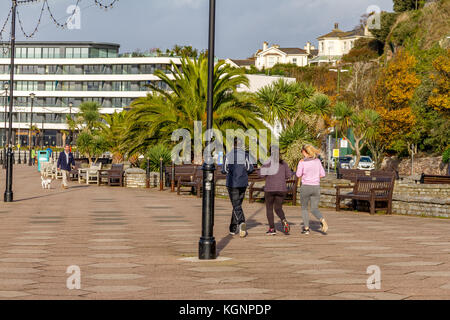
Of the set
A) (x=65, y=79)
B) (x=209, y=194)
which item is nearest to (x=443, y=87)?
(x=209, y=194)

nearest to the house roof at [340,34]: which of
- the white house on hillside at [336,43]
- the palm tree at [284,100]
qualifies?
the white house on hillside at [336,43]

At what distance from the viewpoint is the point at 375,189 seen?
1712 cm

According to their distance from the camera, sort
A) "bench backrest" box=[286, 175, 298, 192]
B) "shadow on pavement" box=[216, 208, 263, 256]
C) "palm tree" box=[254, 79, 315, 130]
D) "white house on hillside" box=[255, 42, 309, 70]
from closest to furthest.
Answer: "shadow on pavement" box=[216, 208, 263, 256], "bench backrest" box=[286, 175, 298, 192], "palm tree" box=[254, 79, 315, 130], "white house on hillside" box=[255, 42, 309, 70]

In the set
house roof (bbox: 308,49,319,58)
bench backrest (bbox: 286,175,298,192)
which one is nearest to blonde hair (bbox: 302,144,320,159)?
bench backrest (bbox: 286,175,298,192)

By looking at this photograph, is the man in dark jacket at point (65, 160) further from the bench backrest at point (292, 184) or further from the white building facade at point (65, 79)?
the white building facade at point (65, 79)

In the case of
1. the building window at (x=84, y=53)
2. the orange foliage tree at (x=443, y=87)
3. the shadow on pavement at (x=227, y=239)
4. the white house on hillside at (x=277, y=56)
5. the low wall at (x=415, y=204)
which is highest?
the white house on hillside at (x=277, y=56)

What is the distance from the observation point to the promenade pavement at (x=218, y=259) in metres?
7.17

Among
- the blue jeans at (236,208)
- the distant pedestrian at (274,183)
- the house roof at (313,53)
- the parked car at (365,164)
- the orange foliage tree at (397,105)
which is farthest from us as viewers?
the house roof at (313,53)

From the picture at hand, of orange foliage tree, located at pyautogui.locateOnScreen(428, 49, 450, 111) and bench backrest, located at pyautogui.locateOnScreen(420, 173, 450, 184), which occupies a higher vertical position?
orange foliage tree, located at pyautogui.locateOnScreen(428, 49, 450, 111)

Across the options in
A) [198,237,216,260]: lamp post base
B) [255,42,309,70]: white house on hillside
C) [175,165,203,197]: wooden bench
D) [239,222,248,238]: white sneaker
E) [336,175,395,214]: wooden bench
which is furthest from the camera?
[255,42,309,70]: white house on hillside

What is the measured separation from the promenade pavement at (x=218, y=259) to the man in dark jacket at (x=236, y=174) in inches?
16.3

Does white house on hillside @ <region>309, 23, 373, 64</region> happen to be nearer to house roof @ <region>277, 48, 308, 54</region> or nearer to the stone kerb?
house roof @ <region>277, 48, 308, 54</region>

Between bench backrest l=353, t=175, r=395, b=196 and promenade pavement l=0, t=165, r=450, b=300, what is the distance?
3.21 ft

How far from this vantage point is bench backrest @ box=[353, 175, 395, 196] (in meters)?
17.3
